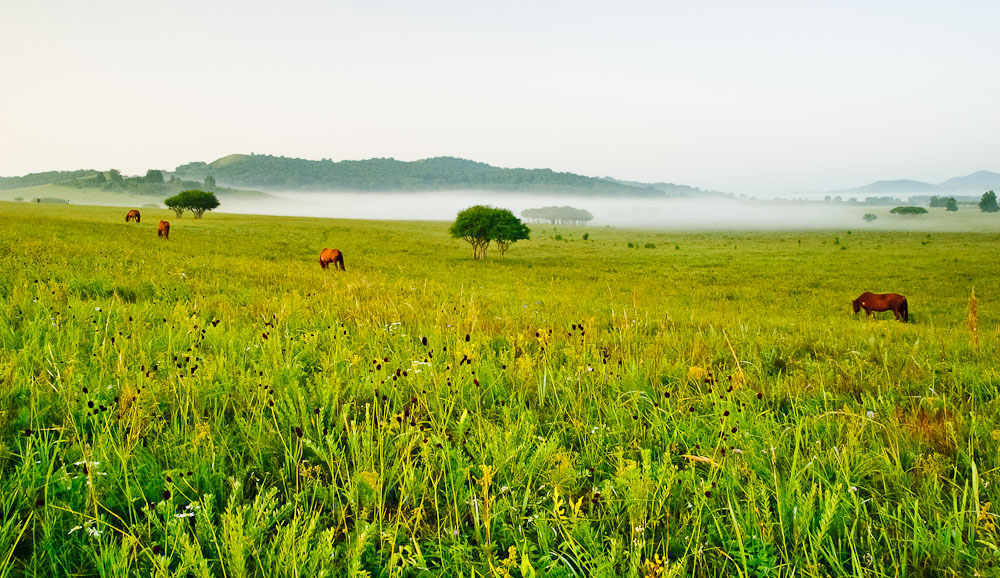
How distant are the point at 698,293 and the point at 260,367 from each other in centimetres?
2860

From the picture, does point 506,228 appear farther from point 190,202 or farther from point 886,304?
point 190,202

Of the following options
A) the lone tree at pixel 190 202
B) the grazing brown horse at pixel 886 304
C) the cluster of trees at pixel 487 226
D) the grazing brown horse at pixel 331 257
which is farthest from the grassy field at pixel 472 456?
the lone tree at pixel 190 202

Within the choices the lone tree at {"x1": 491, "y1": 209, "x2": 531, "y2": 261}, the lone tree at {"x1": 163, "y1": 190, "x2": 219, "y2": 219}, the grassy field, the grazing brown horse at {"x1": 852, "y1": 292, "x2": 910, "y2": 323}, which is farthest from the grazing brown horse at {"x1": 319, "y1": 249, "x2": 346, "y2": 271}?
the lone tree at {"x1": 163, "y1": 190, "x2": 219, "y2": 219}

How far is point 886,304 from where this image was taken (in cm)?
2084

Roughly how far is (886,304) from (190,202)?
106203 millimetres

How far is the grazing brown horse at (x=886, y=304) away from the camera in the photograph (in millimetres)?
20484

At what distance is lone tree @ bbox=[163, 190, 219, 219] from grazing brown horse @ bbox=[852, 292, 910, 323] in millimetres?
102286

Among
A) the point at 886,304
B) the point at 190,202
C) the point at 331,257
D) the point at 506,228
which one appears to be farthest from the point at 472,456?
the point at 190,202

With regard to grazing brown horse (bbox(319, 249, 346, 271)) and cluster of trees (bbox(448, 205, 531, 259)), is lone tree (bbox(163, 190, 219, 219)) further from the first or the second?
grazing brown horse (bbox(319, 249, 346, 271))

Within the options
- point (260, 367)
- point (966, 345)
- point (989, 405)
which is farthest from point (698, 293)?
point (260, 367)

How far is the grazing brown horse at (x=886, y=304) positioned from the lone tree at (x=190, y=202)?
102286 millimetres

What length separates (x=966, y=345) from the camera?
6.39 metres

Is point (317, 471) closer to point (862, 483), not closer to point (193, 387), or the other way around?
point (193, 387)

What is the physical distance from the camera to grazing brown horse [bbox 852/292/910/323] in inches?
806
